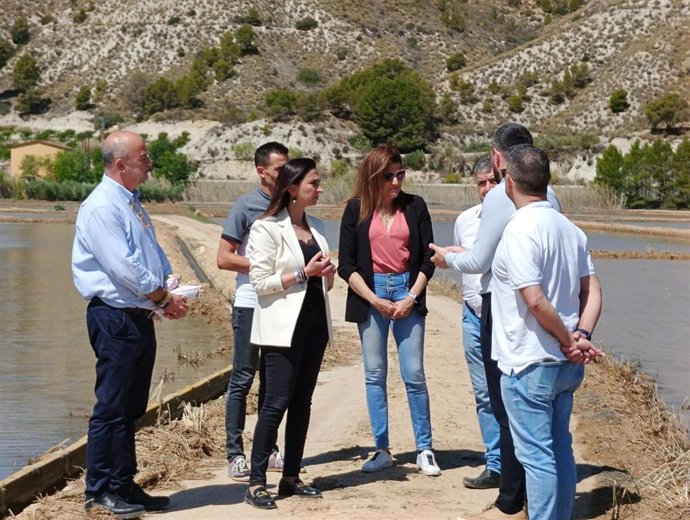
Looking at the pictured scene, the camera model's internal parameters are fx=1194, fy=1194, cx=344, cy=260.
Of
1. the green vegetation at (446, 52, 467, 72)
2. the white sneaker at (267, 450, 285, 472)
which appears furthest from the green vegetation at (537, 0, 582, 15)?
the white sneaker at (267, 450, 285, 472)

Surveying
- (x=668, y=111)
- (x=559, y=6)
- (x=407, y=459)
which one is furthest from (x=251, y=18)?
(x=407, y=459)

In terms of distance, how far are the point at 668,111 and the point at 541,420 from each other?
7510cm

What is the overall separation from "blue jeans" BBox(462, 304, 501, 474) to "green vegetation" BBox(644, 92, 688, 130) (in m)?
73.3

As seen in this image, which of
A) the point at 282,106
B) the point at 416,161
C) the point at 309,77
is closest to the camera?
the point at 416,161

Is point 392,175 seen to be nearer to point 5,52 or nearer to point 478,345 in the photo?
point 478,345

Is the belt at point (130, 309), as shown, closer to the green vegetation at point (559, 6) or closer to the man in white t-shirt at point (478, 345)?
the man in white t-shirt at point (478, 345)

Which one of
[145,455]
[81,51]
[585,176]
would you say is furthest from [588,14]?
[145,455]

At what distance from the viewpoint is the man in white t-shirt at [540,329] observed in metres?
5.59

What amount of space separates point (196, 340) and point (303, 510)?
847 cm

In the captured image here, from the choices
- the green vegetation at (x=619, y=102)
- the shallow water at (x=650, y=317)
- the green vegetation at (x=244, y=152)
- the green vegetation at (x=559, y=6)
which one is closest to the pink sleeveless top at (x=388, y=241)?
the shallow water at (x=650, y=317)

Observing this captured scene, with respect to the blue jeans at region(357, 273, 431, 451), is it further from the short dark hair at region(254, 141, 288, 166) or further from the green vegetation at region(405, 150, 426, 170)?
the green vegetation at region(405, 150, 426, 170)

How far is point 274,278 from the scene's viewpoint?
6.70m

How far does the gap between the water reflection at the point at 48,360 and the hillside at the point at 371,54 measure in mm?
58582

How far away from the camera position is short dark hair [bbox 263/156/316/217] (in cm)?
688
